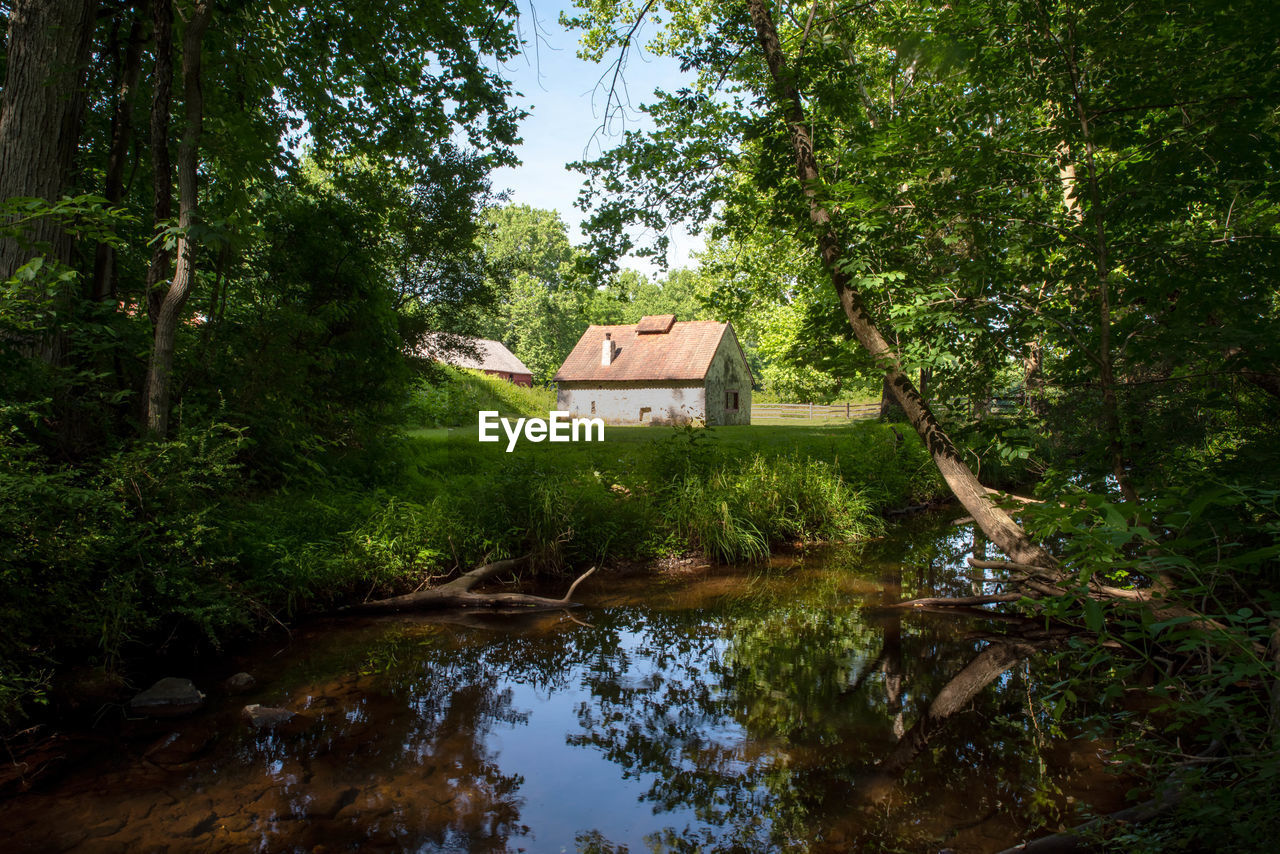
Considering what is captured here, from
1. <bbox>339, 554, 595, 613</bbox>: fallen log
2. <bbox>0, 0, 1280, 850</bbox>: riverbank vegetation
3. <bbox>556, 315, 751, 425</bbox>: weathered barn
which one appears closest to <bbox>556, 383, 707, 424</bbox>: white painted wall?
<bbox>556, 315, 751, 425</bbox>: weathered barn

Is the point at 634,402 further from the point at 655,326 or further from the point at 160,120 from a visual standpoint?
the point at 160,120

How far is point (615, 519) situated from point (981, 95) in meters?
6.43

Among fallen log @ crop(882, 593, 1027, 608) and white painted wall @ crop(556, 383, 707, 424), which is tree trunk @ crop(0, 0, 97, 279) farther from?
white painted wall @ crop(556, 383, 707, 424)

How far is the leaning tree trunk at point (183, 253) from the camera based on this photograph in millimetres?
5297

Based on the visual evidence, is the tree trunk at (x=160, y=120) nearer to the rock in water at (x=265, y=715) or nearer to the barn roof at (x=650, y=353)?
the rock in water at (x=265, y=715)

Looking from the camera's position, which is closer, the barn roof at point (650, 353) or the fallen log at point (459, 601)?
the fallen log at point (459, 601)

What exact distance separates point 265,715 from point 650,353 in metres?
27.9

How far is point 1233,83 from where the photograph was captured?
468cm

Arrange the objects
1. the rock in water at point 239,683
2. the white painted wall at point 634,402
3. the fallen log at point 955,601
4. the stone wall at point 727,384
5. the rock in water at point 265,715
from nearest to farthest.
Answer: the rock in water at point 265,715 → the rock in water at point 239,683 → the fallen log at point 955,601 → the white painted wall at point 634,402 → the stone wall at point 727,384

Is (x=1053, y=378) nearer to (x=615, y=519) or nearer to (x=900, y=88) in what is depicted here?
(x=615, y=519)

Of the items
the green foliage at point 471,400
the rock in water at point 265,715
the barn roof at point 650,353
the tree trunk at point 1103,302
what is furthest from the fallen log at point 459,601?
the barn roof at point 650,353

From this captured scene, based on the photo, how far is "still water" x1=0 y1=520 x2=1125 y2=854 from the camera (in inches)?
142

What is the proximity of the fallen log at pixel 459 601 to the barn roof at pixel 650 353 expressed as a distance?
2309 cm

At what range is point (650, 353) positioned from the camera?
31984 millimetres
